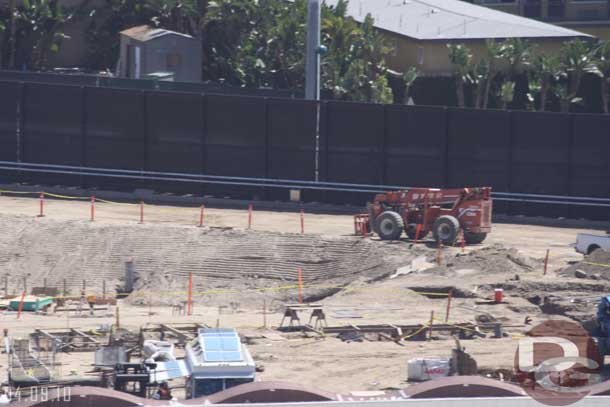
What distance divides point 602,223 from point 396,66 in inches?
795

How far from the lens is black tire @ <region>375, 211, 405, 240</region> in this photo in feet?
133

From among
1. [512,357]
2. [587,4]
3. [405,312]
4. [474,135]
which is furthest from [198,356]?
[587,4]

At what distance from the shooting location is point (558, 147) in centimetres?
4656

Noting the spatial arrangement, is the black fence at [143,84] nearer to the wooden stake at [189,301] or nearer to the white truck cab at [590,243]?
the white truck cab at [590,243]

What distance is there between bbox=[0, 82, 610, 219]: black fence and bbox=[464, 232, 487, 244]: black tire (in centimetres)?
635

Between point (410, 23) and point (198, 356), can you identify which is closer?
point (198, 356)

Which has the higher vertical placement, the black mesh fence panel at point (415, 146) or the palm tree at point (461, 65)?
the palm tree at point (461, 65)

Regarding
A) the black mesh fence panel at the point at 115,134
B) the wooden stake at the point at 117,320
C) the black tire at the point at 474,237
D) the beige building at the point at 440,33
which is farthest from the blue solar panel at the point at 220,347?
the beige building at the point at 440,33

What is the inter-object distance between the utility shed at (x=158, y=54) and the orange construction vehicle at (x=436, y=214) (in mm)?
21995

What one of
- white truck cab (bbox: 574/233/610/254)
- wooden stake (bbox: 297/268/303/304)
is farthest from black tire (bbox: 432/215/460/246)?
wooden stake (bbox: 297/268/303/304)

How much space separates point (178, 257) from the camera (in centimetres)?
3972

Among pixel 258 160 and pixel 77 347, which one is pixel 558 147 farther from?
pixel 77 347

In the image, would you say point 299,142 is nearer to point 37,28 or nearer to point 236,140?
point 236,140

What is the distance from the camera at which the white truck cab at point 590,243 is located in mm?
39031
